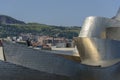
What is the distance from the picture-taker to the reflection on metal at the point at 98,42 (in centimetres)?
2478

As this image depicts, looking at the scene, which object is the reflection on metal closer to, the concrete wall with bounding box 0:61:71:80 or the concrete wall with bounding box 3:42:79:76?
the concrete wall with bounding box 3:42:79:76

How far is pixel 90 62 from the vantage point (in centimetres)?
2453

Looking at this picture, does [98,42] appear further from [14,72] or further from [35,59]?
[14,72]

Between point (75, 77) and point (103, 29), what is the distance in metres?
4.92

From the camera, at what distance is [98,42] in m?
25.0

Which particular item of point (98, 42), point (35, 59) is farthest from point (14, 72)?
Result: point (98, 42)

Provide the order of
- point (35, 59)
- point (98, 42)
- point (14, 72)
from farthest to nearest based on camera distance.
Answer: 1. point (98, 42)
2. point (35, 59)
3. point (14, 72)

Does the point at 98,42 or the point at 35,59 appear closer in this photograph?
the point at 35,59

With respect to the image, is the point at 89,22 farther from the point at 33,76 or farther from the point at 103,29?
the point at 33,76

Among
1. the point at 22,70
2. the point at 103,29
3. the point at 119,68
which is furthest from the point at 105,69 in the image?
the point at 22,70

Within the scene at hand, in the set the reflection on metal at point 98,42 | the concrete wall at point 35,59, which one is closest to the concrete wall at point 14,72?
the concrete wall at point 35,59

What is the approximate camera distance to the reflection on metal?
24.8m

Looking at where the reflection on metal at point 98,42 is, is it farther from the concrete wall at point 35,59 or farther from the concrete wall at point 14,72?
the concrete wall at point 14,72

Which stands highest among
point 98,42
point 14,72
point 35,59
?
point 98,42
